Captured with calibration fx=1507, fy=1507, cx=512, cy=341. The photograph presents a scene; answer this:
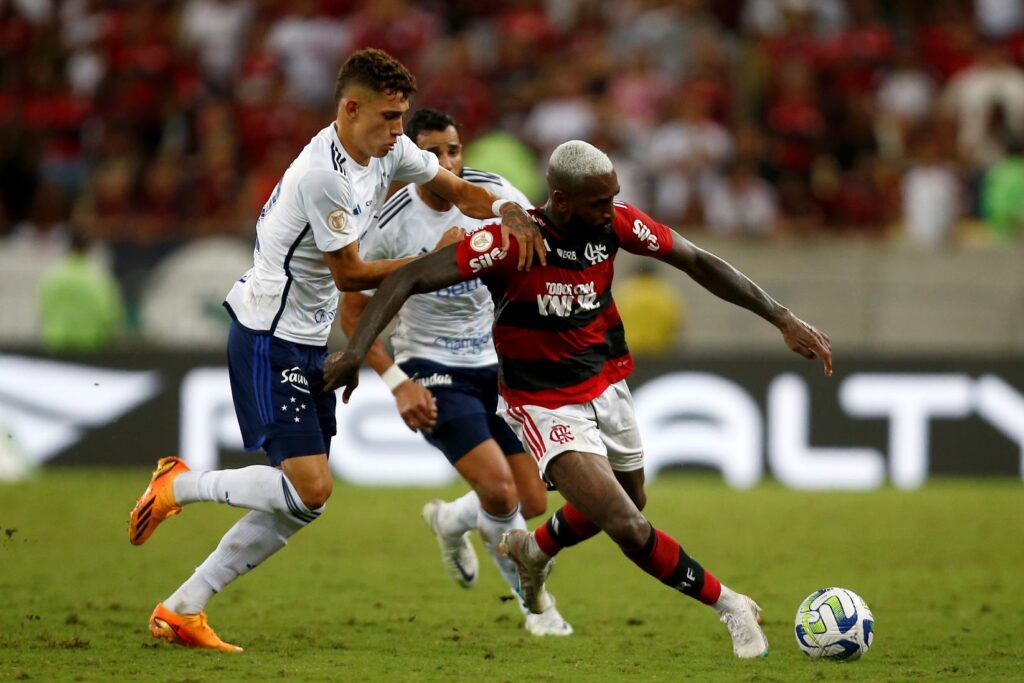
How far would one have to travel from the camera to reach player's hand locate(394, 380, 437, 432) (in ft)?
23.1

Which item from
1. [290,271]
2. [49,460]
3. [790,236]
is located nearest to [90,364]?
[49,460]

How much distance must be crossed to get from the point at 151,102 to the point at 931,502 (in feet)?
35.7

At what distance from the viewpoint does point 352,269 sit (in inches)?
284

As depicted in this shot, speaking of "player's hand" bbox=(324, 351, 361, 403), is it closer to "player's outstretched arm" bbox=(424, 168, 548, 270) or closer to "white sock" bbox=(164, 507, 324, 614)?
"player's outstretched arm" bbox=(424, 168, 548, 270)

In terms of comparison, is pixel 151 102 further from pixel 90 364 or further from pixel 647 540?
pixel 647 540

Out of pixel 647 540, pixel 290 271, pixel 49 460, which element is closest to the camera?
pixel 647 540

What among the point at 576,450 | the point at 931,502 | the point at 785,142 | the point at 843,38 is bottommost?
the point at 931,502

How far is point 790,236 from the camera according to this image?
55.2ft

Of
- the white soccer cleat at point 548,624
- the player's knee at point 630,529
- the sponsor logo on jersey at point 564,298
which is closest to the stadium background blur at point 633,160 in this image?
the white soccer cleat at point 548,624

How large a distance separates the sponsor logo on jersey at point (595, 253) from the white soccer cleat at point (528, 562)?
1.45m

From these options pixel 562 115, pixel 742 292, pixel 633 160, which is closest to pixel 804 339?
pixel 742 292

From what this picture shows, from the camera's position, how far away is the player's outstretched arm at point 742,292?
750cm

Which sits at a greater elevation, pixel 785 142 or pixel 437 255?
pixel 785 142

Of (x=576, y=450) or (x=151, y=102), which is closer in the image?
(x=576, y=450)
